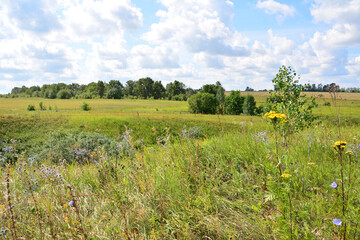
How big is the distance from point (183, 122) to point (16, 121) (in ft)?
81.1

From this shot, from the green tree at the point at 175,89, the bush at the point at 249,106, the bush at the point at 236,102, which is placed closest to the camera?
the bush at the point at 249,106

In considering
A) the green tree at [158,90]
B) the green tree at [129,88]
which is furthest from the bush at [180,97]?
the green tree at [129,88]

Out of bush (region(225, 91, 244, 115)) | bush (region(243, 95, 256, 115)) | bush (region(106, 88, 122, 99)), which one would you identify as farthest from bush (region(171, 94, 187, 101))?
bush (region(243, 95, 256, 115))

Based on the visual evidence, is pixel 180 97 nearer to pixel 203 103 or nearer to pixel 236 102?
pixel 236 102

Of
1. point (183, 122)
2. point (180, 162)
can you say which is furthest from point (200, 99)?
point (180, 162)

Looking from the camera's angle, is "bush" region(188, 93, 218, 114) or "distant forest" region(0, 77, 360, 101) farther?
"distant forest" region(0, 77, 360, 101)

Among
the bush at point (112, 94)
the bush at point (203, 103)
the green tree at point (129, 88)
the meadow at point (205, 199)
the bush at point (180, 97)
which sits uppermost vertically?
the green tree at point (129, 88)

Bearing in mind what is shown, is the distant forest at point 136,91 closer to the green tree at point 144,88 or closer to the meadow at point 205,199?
the green tree at point 144,88

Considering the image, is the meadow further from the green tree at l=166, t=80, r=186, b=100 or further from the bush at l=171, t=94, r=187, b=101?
the green tree at l=166, t=80, r=186, b=100

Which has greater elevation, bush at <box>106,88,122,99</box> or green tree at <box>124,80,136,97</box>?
green tree at <box>124,80,136,97</box>

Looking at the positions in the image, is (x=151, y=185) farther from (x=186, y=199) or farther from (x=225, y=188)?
(x=225, y=188)

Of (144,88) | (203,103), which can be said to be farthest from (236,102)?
(144,88)

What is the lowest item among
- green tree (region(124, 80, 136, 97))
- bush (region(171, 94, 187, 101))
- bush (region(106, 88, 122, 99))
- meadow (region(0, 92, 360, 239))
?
meadow (region(0, 92, 360, 239))

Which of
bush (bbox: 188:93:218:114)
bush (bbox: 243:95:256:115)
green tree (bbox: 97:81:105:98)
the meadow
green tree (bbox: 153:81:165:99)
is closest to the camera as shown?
the meadow
